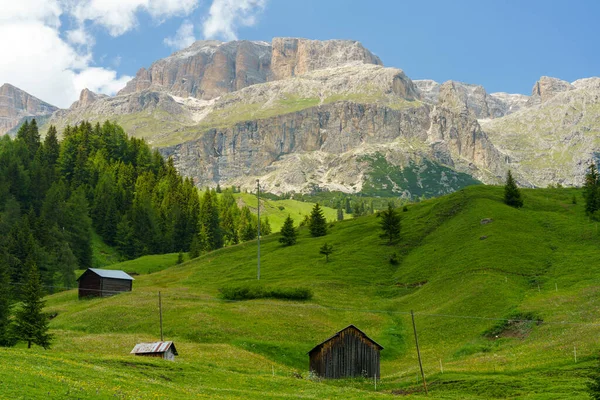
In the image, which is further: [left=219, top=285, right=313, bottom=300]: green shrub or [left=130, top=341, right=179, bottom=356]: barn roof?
[left=219, top=285, right=313, bottom=300]: green shrub

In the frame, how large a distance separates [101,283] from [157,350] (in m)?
53.3

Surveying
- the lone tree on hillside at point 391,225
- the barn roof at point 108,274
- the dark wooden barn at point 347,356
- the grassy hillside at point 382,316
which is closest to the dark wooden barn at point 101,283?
the barn roof at point 108,274

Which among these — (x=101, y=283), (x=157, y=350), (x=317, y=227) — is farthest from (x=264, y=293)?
(x=317, y=227)

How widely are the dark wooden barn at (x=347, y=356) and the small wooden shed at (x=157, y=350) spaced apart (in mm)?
14650

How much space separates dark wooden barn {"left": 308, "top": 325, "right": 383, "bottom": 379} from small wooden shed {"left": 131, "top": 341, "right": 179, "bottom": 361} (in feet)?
48.1

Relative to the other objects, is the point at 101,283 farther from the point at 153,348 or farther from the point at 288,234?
the point at 153,348

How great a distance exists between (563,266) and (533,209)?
39469 millimetres

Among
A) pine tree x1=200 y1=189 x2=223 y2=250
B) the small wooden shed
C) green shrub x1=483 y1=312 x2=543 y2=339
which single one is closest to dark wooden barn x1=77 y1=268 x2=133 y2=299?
the small wooden shed

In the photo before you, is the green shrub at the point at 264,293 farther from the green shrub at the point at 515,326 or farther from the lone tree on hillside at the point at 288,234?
the lone tree on hillside at the point at 288,234

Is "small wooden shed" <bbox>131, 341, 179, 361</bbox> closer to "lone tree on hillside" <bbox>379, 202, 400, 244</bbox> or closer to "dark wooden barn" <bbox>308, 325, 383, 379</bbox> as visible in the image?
"dark wooden barn" <bbox>308, 325, 383, 379</bbox>

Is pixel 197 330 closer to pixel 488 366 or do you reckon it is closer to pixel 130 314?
pixel 130 314

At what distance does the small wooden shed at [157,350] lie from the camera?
54581 mm

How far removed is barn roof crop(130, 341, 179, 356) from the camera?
54894 mm

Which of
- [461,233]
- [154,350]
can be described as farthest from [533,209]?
[154,350]
